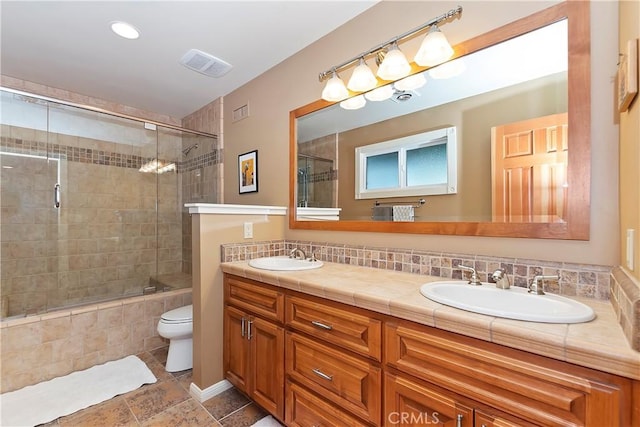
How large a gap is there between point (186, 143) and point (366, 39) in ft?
7.86

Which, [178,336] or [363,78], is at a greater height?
[363,78]

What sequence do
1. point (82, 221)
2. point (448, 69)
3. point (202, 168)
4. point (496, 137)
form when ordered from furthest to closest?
point (202, 168)
point (82, 221)
point (448, 69)
point (496, 137)

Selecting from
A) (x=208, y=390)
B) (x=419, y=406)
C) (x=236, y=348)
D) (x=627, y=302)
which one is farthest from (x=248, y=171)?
(x=627, y=302)

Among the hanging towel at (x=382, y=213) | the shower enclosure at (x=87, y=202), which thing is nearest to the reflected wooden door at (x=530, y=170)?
the hanging towel at (x=382, y=213)

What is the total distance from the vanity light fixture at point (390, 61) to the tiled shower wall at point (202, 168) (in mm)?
1602

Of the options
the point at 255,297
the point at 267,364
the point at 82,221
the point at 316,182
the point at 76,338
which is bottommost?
the point at 76,338

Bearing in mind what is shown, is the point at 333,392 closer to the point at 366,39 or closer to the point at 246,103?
the point at 366,39

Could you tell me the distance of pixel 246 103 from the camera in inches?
106

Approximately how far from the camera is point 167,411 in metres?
1.70

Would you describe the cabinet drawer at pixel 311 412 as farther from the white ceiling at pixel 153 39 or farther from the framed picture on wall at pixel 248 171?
the white ceiling at pixel 153 39

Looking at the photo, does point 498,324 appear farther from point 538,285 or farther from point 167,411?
point 167,411

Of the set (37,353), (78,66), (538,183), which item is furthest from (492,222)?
(78,66)

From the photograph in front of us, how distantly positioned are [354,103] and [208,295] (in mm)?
1582

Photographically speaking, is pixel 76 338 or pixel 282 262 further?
pixel 76 338
